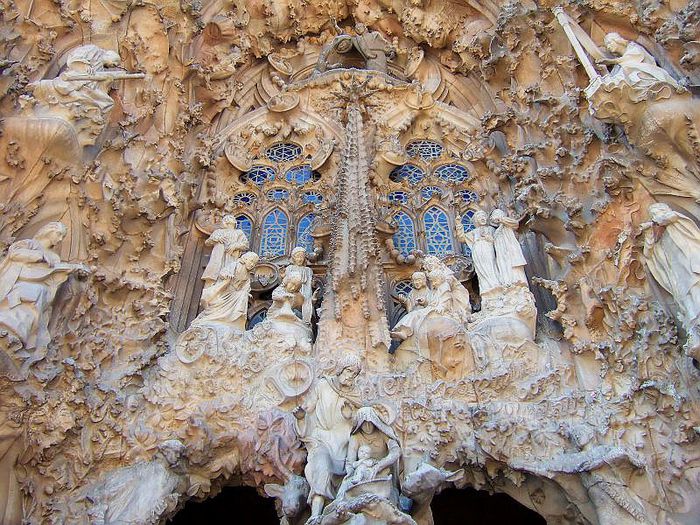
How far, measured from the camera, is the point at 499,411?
6.03 meters

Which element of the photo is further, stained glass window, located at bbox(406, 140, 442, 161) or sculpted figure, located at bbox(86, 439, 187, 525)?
stained glass window, located at bbox(406, 140, 442, 161)

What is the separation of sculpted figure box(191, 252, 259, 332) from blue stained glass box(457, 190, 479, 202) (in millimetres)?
3224

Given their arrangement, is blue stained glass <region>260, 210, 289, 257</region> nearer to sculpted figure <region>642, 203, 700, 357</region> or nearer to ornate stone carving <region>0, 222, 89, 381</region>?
ornate stone carving <region>0, 222, 89, 381</region>

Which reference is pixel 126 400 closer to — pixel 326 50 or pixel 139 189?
pixel 139 189

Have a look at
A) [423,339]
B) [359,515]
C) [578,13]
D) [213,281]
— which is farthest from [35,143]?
[578,13]

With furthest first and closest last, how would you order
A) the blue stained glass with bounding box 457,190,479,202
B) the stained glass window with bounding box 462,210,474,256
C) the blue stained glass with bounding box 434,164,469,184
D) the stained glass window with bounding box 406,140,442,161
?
1. the stained glass window with bounding box 406,140,442,161
2. the blue stained glass with bounding box 434,164,469,184
3. the blue stained glass with bounding box 457,190,479,202
4. the stained glass window with bounding box 462,210,474,256

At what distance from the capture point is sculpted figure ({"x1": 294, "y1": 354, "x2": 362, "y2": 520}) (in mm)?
5160

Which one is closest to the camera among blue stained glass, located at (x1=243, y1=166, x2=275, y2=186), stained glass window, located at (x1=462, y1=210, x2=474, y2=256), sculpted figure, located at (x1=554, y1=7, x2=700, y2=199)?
sculpted figure, located at (x1=554, y1=7, x2=700, y2=199)

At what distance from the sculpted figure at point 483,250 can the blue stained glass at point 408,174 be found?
1.84 m

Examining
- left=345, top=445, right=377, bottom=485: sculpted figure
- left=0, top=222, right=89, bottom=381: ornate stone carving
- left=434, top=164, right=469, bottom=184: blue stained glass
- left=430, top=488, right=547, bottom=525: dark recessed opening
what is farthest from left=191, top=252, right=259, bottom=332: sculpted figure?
left=434, top=164, right=469, bottom=184: blue stained glass

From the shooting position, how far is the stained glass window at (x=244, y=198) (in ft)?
30.5

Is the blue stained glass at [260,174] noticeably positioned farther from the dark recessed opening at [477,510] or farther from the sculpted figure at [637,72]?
the dark recessed opening at [477,510]

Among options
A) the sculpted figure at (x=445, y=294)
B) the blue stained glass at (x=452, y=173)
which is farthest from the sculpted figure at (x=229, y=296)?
the blue stained glass at (x=452, y=173)

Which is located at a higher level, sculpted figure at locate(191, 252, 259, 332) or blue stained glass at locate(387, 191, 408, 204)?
sculpted figure at locate(191, 252, 259, 332)
